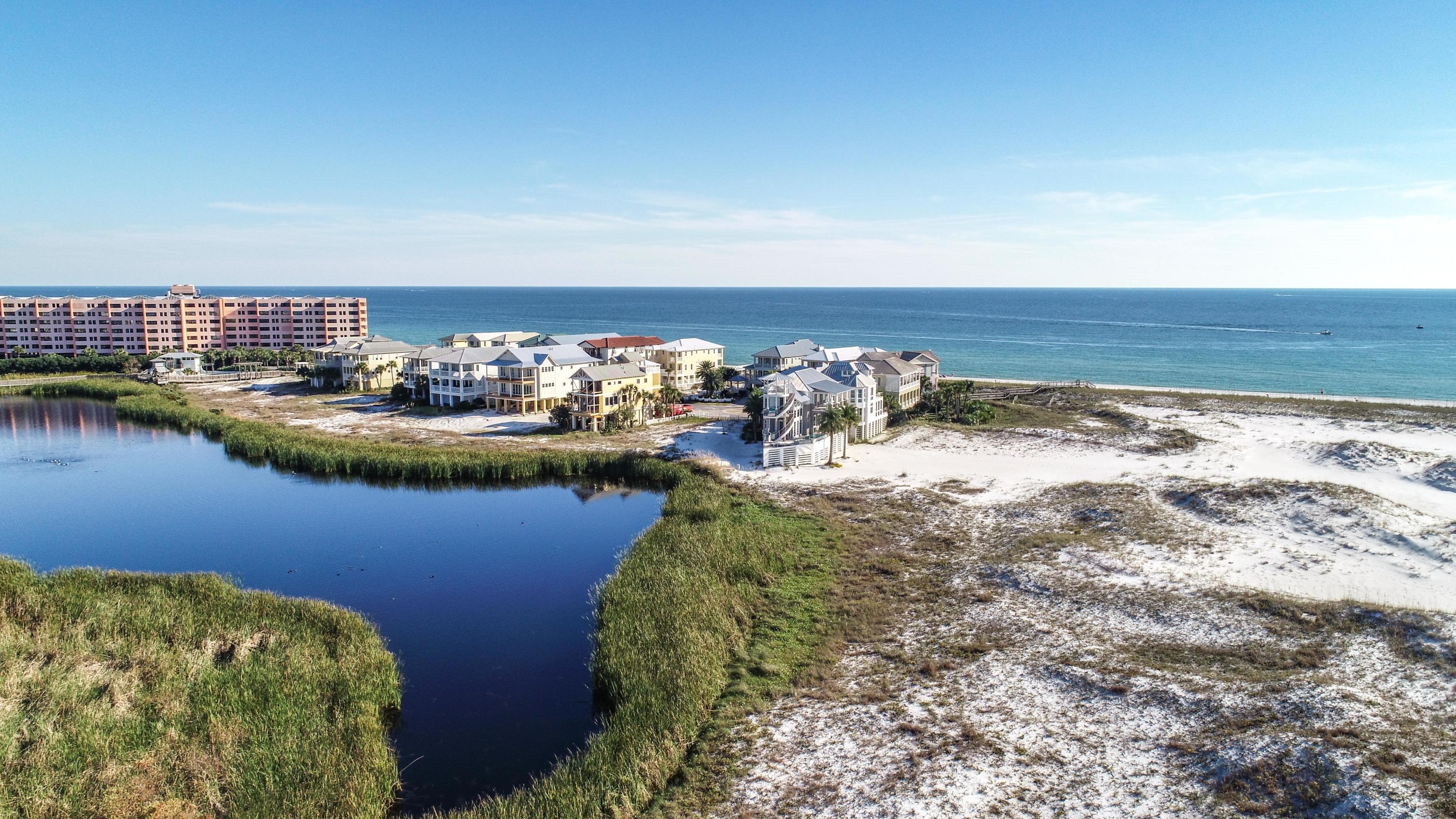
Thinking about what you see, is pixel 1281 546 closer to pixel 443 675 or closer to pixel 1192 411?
pixel 443 675

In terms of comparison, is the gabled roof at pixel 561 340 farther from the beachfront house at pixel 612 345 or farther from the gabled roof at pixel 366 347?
the gabled roof at pixel 366 347

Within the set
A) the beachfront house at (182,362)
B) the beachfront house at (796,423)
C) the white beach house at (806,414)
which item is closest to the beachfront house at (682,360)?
the white beach house at (806,414)

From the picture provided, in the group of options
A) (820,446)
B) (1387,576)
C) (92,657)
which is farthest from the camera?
(820,446)

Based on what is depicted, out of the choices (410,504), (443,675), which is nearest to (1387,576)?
(443,675)

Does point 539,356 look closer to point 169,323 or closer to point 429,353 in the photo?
point 429,353

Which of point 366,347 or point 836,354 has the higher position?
point 836,354

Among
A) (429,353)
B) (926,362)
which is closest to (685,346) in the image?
(429,353)
